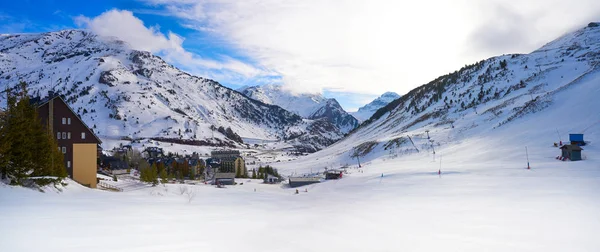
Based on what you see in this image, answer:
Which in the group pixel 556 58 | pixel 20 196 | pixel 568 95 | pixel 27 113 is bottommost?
pixel 20 196

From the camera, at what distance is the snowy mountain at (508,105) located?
5659 centimetres

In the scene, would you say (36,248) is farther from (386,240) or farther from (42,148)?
(42,148)

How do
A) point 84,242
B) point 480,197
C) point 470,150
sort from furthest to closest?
point 470,150
point 480,197
point 84,242

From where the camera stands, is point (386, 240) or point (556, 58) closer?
point (386, 240)

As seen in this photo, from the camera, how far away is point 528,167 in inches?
1273

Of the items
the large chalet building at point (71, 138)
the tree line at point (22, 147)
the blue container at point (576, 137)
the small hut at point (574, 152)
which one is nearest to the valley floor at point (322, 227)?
the tree line at point (22, 147)

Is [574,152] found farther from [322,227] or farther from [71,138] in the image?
[71,138]

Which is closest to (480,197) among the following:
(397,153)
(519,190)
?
(519,190)

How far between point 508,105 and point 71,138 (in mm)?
92777

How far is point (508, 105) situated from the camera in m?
87.8

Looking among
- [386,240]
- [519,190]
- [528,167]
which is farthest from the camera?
[528,167]

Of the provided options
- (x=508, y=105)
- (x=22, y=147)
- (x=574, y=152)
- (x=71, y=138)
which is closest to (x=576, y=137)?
(x=574, y=152)

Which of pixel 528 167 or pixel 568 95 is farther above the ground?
pixel 568 95

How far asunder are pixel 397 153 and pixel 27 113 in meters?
73.6
